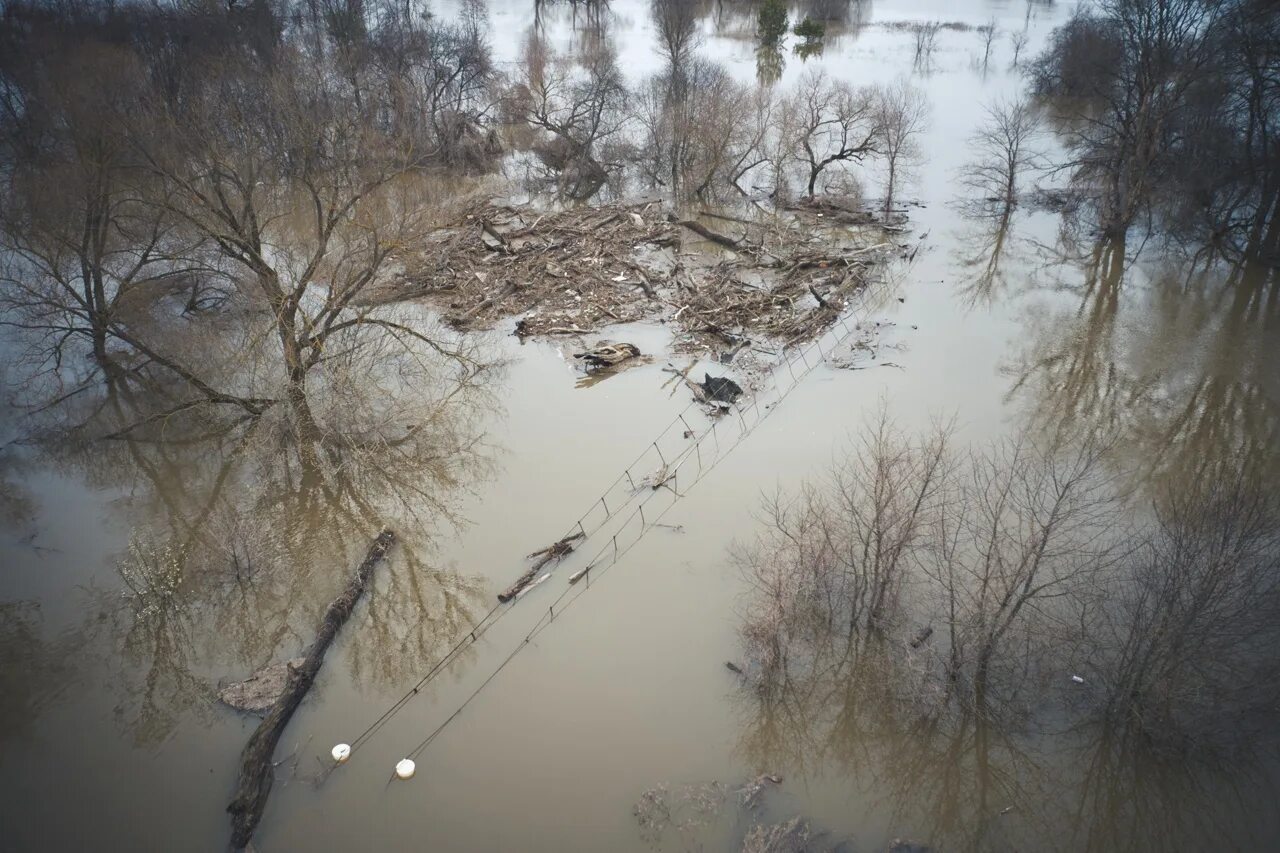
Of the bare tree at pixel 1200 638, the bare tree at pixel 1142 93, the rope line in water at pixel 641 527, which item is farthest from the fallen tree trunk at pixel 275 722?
the bare tree at pixel 1142 93

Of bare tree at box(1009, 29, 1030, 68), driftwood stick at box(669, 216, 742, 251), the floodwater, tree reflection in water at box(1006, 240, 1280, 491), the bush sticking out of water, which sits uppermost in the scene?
the bush sticking out of water

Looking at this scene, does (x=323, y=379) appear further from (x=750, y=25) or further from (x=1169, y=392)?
(x=750, y=25)

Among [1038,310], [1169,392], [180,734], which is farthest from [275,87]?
[1169,392]

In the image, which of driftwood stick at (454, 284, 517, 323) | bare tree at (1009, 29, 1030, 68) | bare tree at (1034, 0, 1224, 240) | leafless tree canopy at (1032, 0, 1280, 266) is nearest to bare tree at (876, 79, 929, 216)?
bare tree at (1034, 0, 1224, 240)

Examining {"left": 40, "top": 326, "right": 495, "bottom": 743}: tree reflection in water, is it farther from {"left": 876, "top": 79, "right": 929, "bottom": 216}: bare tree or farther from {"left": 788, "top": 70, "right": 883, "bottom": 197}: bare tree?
{"left": 876, "top": 79, "right": 929, "bottom": 216}: bare tree

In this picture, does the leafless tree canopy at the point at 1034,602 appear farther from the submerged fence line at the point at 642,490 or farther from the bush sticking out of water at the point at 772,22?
the bush sticking out of water at the point at 772,22

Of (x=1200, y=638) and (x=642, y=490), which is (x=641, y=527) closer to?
(x=642, y=490)

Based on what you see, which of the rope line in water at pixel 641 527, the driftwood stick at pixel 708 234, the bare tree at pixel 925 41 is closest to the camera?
the rope line in water at pixel 641 527
